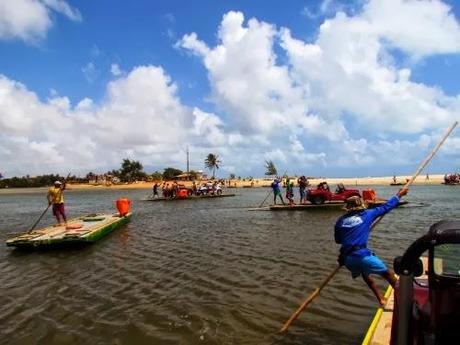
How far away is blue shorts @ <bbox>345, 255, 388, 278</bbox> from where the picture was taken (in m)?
6.87

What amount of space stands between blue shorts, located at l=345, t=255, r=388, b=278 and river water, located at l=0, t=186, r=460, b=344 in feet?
3.88

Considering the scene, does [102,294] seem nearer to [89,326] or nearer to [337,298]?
[89,326]

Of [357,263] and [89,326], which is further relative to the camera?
[89,326]

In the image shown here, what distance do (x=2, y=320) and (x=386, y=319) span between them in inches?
272

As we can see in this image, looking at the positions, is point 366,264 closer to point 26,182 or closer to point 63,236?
point 63,236

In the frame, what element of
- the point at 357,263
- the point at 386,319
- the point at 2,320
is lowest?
the point at 2,320

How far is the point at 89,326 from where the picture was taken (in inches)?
336

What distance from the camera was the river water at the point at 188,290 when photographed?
316 inches

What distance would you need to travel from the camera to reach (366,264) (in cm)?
692

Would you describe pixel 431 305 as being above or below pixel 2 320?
above

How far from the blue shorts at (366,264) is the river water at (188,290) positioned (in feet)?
3.88

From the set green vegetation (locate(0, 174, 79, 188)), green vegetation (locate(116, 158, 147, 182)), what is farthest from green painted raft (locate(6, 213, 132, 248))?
green vegetation (locate(0, 174, 79, 188))

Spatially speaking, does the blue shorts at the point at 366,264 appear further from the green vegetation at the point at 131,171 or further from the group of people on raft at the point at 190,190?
the green vegetation at the point at 131,171

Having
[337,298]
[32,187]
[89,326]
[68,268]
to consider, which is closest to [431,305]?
[337,298]
